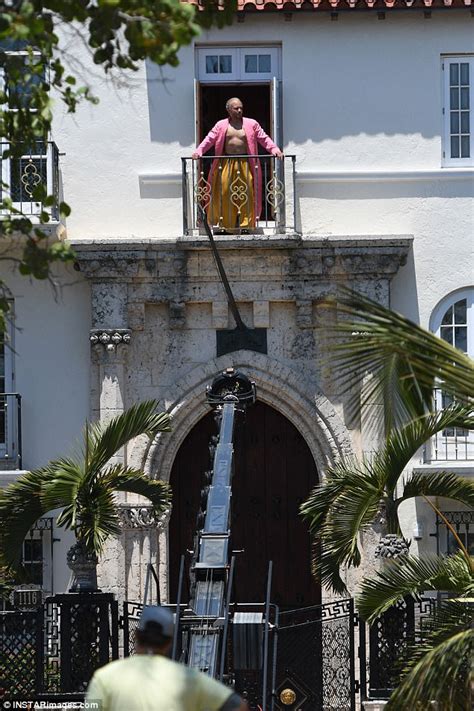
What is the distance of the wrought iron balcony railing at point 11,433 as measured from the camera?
752 inches

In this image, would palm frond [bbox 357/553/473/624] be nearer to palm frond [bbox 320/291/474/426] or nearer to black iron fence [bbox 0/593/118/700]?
black iron fence [bbox 0/593/118/700]

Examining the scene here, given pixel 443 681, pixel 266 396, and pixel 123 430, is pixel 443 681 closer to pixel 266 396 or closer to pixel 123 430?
pixel 123 430

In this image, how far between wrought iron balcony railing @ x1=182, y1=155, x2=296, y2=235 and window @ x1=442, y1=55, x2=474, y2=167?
1822mm

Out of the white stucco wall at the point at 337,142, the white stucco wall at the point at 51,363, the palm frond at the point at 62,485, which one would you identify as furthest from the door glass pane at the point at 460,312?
the palm frond at the point at 62,485

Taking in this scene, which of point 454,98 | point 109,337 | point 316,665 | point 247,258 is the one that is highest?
point 454,98

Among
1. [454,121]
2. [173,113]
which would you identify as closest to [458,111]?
[454,121]

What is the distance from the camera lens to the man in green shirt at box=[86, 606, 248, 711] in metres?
7.68

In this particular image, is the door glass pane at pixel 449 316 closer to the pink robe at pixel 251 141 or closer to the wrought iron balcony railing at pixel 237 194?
the wrought iron balcony railing at pixel 237 194

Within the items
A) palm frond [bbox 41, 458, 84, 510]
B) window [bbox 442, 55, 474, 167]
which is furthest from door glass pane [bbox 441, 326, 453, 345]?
palm frond [bbox 41, 458, 84, 510]

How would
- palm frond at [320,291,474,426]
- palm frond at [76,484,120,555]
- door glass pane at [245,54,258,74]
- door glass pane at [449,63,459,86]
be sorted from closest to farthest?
palm frond at [320,291,474,426], palm frond at [76,484,120,555], door glass pane at [449,63,459,86], door glass pane at [245,54,258,74]

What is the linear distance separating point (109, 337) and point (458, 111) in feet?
15.3

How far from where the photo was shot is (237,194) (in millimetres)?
19281

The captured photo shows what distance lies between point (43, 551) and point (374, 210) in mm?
5229

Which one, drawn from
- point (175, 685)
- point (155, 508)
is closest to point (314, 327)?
point (155, 508)
